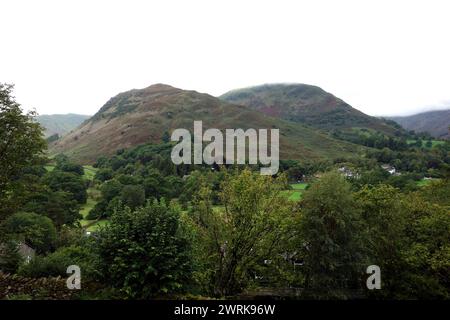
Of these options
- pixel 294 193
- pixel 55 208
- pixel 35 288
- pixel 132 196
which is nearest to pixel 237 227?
pixel 35 288

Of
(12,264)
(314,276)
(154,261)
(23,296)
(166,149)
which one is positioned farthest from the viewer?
(166,149)

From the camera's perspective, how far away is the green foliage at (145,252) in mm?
16844

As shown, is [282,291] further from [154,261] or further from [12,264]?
[12,264]

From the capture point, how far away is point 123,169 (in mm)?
143250

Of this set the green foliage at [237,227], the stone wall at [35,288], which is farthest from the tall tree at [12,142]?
the green foliage at [237,227]

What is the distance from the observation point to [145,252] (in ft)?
56.6

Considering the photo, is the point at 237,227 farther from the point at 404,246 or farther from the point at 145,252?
the point at 404,246

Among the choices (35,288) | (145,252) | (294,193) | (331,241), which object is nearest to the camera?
(35,288)

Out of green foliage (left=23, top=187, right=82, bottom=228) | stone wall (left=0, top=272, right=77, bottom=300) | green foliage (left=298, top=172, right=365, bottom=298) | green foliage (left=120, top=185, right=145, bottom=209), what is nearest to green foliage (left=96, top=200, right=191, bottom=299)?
stone wall (left=0, top=272, right=77, bottom=300)

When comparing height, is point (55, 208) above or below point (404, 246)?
below

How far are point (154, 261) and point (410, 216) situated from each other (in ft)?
82.1

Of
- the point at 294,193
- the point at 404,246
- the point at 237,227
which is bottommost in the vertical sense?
the point at 294,193

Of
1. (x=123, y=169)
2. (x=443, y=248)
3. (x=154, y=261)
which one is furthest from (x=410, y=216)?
(x=123, y=169)

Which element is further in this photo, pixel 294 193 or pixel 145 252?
pixel 294 193
